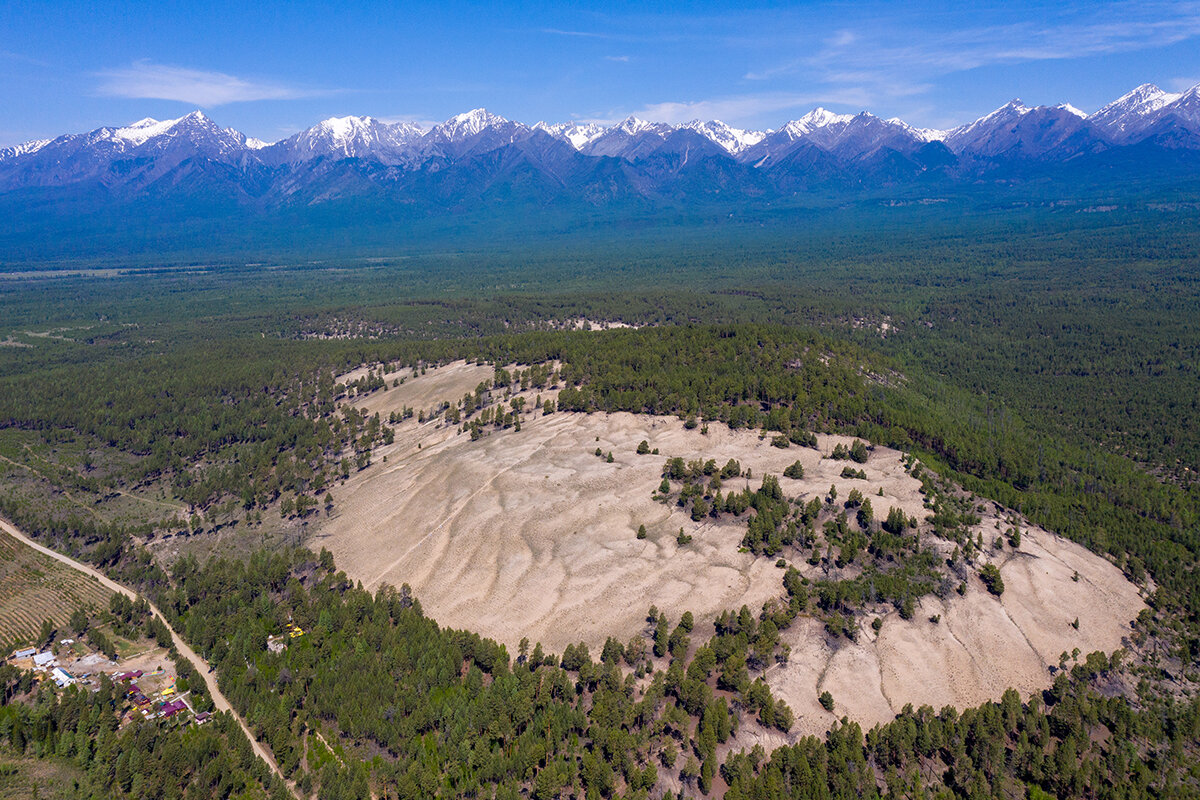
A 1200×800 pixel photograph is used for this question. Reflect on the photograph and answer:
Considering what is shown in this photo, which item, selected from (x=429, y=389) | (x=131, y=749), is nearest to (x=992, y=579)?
(x=131, y=749)

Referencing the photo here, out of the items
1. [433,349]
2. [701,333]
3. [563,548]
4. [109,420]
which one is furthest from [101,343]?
[563,548]

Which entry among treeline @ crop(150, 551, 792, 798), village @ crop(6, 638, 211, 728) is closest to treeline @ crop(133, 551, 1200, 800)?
treeline @ crop(150, 551, 792, 798)

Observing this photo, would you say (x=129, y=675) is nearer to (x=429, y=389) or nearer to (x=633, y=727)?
(x=633, y=727)

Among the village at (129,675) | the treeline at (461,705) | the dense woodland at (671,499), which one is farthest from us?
the village at (129,675)

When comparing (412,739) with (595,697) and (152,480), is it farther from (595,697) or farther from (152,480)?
(152,480)

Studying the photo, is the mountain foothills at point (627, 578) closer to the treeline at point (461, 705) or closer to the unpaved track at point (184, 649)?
the treeline at point (461, 705)

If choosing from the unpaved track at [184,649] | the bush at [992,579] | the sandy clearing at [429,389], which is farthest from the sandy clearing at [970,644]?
the sandy clearing at [429,389]
